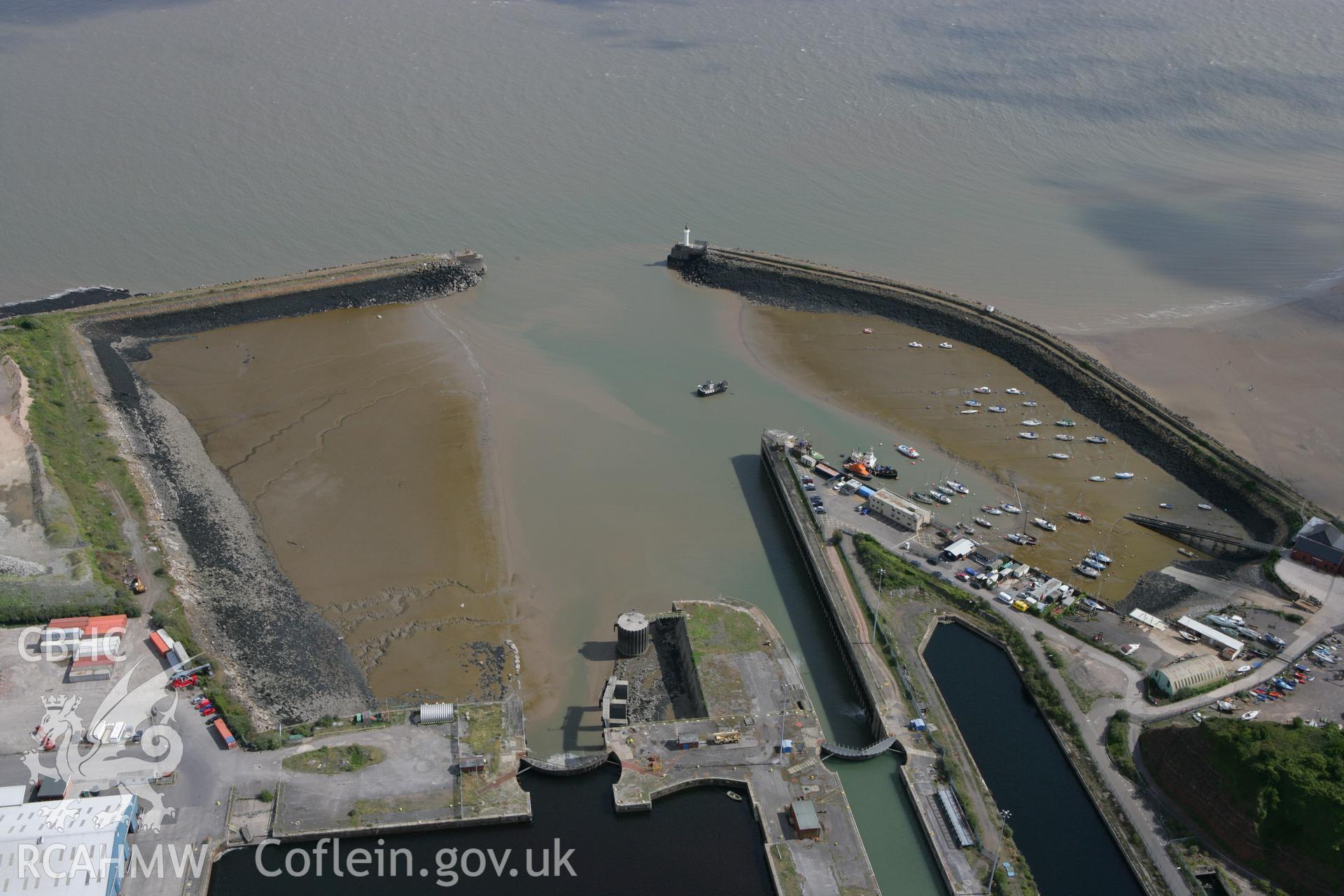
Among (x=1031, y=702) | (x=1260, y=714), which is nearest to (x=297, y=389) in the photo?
(x=1031, y=702)

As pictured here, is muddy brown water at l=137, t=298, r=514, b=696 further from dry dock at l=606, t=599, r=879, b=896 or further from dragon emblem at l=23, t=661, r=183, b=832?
dry dock at l=606, t=599, r=879, b=896

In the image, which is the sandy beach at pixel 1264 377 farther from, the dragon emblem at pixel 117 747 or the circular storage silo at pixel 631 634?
the dragon emblem at pixel 117 747

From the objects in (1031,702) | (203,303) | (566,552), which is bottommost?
(1031,702)

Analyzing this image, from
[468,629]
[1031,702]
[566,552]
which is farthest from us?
[566,552]

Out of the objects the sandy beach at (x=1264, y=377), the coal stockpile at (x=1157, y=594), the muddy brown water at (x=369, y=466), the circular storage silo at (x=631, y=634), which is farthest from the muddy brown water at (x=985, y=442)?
the muddy brown water at (x=369, y=466)

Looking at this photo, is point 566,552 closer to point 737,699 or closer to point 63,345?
point 737,699

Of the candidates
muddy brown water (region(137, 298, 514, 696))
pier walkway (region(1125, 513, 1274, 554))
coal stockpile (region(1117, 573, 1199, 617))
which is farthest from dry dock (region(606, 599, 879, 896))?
pier walkway (region(1125, 513, 1274, 554))
